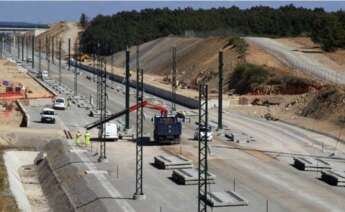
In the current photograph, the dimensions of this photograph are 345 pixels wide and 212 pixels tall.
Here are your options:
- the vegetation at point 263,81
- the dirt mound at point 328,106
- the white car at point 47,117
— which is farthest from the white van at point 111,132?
the vegetation at point 263,81

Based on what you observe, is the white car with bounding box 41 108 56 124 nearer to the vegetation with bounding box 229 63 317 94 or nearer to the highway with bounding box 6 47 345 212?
the highway with bounding box 6 47 345 212

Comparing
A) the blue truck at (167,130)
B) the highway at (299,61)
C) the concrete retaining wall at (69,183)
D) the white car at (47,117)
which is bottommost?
the concrete retaining wall at (69,183)

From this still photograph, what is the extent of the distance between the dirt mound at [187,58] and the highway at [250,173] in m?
42.9

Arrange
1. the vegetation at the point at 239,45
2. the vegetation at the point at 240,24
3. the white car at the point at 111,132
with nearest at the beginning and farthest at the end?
1. the white car at the point at 111,132
2. the vegetation at the point at 239,45
3. the vegetation at the point at 240,24

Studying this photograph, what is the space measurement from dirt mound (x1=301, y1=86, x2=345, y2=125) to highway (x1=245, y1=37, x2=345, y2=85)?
42.2 ft

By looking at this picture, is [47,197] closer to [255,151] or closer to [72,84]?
[255,151]

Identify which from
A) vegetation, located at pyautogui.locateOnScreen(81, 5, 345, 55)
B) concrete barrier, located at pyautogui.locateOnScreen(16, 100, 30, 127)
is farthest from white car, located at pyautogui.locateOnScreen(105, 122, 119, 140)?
vegetation, located at pyautogui.locateOnScreen(81, 5, 345, 55)

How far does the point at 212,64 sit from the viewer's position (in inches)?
4889

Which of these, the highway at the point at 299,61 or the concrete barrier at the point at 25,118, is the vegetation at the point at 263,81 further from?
the concrete barrier at the point at 25,118

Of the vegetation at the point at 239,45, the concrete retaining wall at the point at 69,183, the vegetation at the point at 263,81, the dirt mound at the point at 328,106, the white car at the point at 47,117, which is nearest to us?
the concrete retaining wall at the point at 69,183

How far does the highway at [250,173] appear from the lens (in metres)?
40.7

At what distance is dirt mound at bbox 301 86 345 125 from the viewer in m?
73.2

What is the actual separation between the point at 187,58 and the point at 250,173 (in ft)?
299

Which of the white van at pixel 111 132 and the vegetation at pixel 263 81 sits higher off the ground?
the vegetation at pixel 263 81
